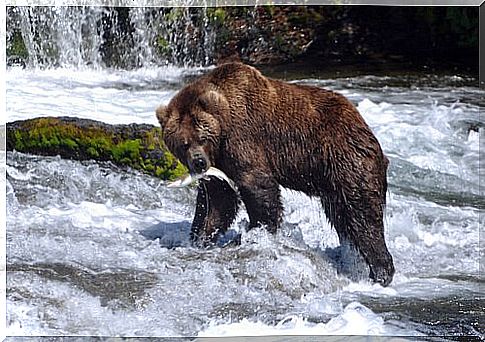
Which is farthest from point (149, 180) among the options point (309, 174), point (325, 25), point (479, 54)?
point (479, 54)

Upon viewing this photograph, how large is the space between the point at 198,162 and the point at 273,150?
13.1 inches

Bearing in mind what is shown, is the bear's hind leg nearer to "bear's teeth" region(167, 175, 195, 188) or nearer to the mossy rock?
"bear's teeth" region(167, 175, 195, 188)

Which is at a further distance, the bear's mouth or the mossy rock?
the mossy rock

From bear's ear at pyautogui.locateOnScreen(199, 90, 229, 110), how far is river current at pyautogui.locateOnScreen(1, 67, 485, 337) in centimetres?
17

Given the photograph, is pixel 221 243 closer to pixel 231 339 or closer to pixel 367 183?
pixel 231 339

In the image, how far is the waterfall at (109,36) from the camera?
4.33 metres

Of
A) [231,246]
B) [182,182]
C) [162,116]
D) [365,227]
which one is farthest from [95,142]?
[365,227]

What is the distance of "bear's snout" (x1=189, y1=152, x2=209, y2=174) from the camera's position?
4186 mm

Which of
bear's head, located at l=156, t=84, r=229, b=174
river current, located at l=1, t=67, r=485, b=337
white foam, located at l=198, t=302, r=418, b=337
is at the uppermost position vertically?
bear's head, located at l=156, t=84, r=229, b=174

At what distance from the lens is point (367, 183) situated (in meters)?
A: 4.24

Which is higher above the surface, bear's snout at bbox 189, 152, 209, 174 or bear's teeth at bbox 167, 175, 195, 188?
bear's snout at bbox 189, 152, 209, 174

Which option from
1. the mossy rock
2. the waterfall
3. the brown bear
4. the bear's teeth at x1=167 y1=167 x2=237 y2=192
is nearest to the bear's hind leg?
the brown bear

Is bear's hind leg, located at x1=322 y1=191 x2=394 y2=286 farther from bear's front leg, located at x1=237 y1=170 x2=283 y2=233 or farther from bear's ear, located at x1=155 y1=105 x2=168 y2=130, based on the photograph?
bear's ear, located at x1=155 y1=105 x2=168 y2=130

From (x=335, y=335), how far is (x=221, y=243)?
64 centimetres
